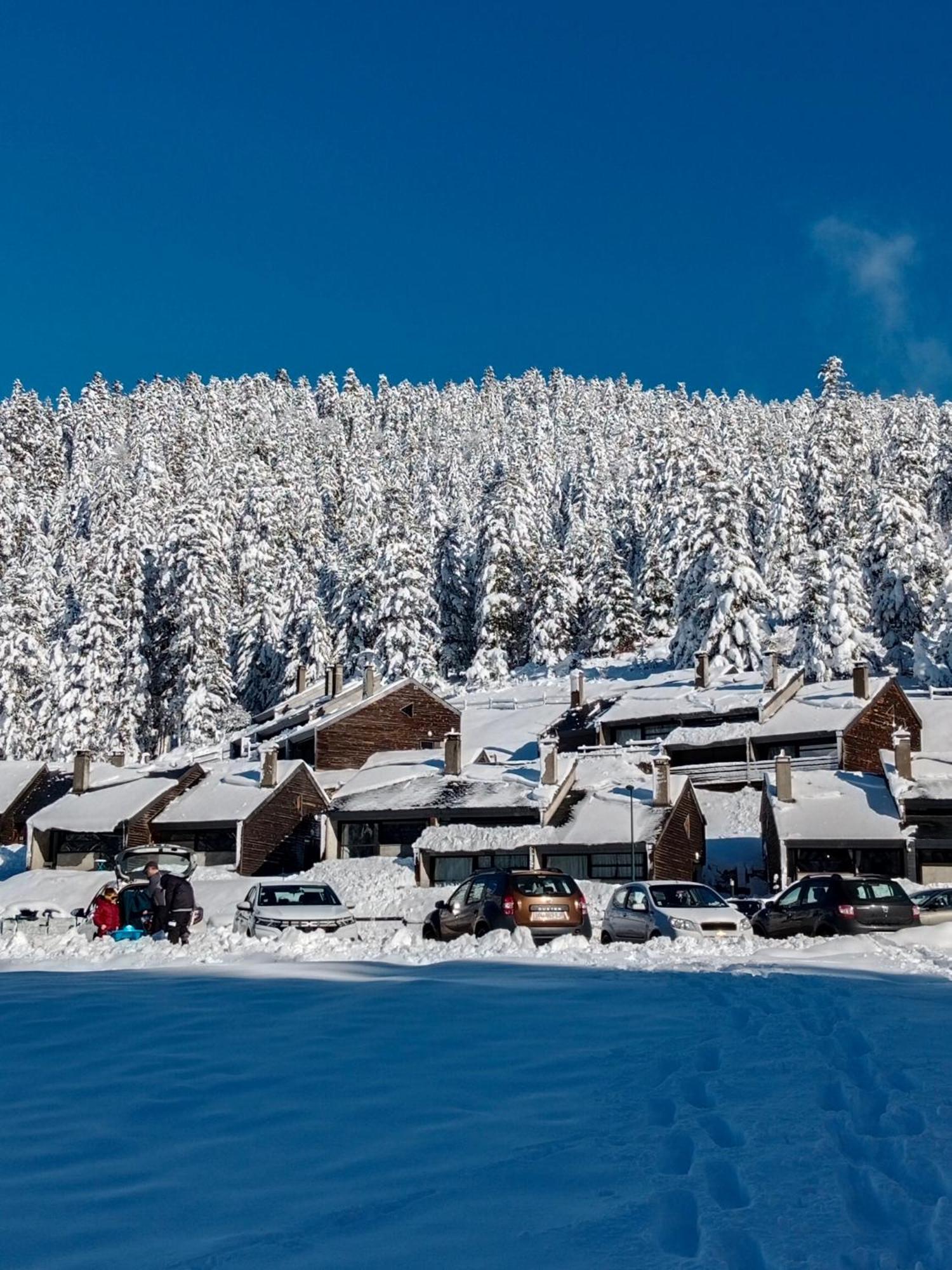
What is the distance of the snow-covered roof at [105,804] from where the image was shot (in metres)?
47.4

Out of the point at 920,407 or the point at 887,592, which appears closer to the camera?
the point at 887,592

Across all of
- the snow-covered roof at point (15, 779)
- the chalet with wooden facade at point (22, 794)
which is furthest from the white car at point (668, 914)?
the snow-covered roof at point (15, 779)

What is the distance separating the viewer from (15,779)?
185ft

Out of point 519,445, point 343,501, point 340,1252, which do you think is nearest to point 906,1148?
point 340,1252

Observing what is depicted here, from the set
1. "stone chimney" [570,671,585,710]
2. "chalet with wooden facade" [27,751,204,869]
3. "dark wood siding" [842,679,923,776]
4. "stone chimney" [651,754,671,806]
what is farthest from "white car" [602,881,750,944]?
"stone chimney" [570,671,585,710]

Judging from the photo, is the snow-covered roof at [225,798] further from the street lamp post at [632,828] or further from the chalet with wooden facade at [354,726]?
the street lamp post at [632,828]

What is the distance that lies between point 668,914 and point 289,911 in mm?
7001

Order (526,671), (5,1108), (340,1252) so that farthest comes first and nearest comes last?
(526,671)
(5,1108)
(340,1252)

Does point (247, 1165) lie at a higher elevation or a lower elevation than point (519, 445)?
lower

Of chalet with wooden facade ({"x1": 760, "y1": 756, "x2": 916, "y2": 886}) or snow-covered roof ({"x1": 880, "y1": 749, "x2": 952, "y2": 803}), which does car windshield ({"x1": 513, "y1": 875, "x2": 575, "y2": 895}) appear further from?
snow-covered roof ({"x1": 880, "y1": 749, "x2": 952, "y2": 803})

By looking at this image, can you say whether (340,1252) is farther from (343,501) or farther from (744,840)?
(343,501)

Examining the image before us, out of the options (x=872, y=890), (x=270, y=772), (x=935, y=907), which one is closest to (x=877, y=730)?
(x=935, y=907)

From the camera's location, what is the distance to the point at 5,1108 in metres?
6.34

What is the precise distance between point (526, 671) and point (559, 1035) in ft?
223
